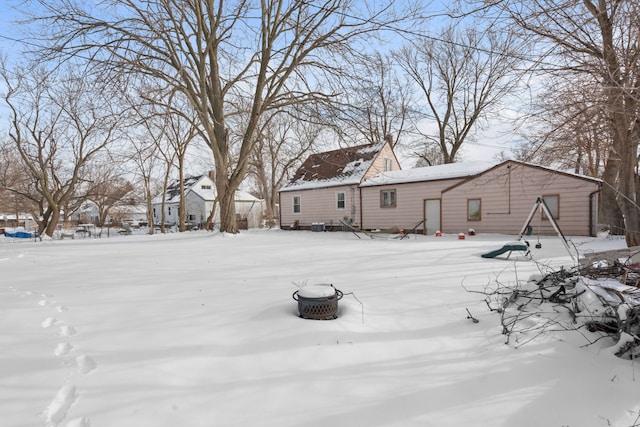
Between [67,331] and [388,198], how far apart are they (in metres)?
16.3

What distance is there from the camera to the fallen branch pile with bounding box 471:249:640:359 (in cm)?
275

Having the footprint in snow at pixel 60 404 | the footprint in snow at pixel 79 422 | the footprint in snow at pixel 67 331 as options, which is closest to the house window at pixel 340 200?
the footprint in snow at pixel 67 331

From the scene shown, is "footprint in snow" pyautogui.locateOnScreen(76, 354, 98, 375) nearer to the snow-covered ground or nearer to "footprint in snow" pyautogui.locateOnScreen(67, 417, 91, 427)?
the snow-covered ground

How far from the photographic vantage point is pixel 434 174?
1661 cm

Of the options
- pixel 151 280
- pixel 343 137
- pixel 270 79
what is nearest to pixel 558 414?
pixel 151 280

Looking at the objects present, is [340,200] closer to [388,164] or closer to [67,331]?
[388,164]

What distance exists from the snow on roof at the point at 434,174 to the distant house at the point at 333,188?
4.05 ft

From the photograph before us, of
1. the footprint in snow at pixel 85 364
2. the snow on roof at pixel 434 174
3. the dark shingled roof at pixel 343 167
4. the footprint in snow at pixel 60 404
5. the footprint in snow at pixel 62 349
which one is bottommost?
the footprint in snow at pixel 60 404

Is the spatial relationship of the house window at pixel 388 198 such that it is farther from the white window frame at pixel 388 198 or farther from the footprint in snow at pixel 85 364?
the footprint in snow at pixel 85 364

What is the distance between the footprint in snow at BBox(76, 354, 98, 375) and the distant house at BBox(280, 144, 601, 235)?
10.1 meters

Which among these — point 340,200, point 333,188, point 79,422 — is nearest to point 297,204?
point 333,188

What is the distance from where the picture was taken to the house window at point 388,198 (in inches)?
704

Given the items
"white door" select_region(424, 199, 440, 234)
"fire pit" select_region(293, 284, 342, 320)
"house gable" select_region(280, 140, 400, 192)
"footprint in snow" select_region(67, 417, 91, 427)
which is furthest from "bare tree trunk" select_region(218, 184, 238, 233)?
"footprint in snow" select_region(67, 417, 91, 427)

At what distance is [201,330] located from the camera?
10.6ft
